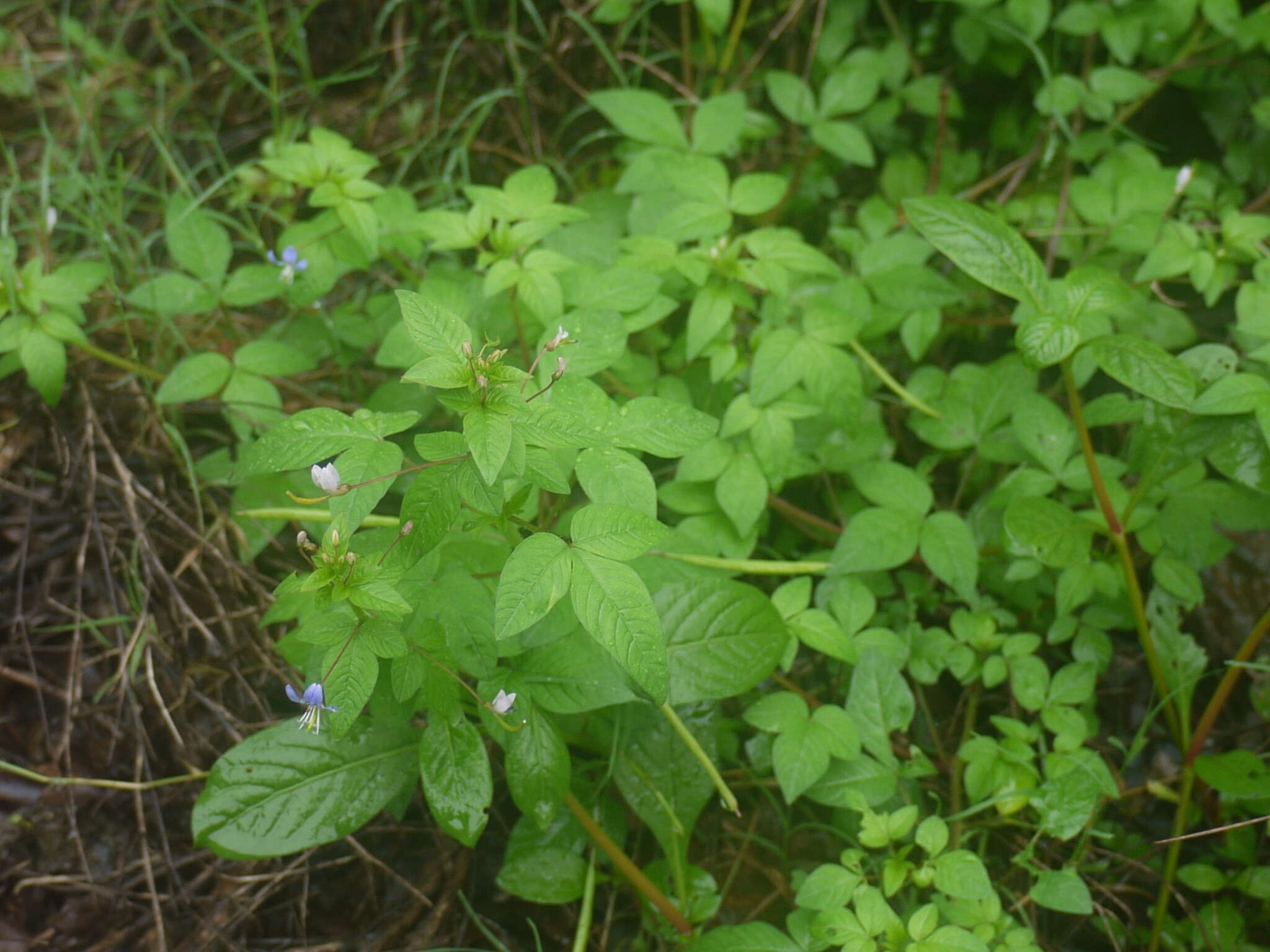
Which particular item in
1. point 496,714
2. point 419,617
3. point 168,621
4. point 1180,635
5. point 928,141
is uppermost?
point 928,141

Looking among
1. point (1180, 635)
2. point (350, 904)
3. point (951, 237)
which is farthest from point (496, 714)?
point (1180, 635)

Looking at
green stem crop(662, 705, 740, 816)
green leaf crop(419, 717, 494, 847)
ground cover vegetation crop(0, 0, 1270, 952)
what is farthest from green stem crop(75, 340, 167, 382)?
green stem crop(662, 705, 740, 816)

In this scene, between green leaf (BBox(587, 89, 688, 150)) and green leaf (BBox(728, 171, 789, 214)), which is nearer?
green leaf (BBox(728, 171, 789, 214))

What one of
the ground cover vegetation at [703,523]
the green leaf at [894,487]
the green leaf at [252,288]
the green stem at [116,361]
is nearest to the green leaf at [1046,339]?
the ground cover vegetation at [703,523]

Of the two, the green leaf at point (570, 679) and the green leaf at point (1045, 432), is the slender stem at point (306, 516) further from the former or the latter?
the green leaf at point (1045, 432)

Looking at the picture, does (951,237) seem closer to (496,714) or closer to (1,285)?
(496,714)

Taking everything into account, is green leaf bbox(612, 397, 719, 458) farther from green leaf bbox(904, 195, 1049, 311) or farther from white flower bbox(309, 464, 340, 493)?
green leaf bbox(904, 195, 1049, 311)
